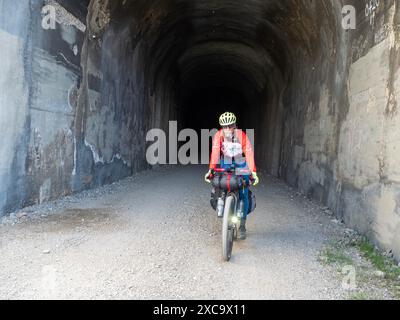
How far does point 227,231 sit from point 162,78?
12.5 metres

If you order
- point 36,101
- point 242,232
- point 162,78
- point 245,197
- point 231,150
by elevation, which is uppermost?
point 162,78

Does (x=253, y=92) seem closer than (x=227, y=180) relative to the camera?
No

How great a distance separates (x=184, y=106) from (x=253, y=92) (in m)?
5.78

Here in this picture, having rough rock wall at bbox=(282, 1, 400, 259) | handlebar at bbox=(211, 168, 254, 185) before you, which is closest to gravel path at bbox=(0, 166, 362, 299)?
rough rock wall at bbox=(282, 1, 400, 259)

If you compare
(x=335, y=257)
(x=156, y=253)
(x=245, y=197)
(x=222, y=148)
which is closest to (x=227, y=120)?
(x=222, y=148)

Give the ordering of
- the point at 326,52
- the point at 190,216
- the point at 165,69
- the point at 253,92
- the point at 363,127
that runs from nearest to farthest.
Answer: the point at 363,127 < the point at 190,216 < the point at 326,52 < the point at 165,69 < the point at 253,92

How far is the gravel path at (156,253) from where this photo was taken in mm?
3721

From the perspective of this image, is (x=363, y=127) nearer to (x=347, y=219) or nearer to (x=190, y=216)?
(x=347, y=219)

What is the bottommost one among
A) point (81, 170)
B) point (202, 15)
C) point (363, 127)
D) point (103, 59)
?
point (81, 170)

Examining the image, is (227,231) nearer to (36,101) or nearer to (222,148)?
(222,148)

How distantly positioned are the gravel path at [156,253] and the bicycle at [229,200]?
0.76ft

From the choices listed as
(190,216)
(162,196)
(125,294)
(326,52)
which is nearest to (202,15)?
(326,52)

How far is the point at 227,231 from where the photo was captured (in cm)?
457
